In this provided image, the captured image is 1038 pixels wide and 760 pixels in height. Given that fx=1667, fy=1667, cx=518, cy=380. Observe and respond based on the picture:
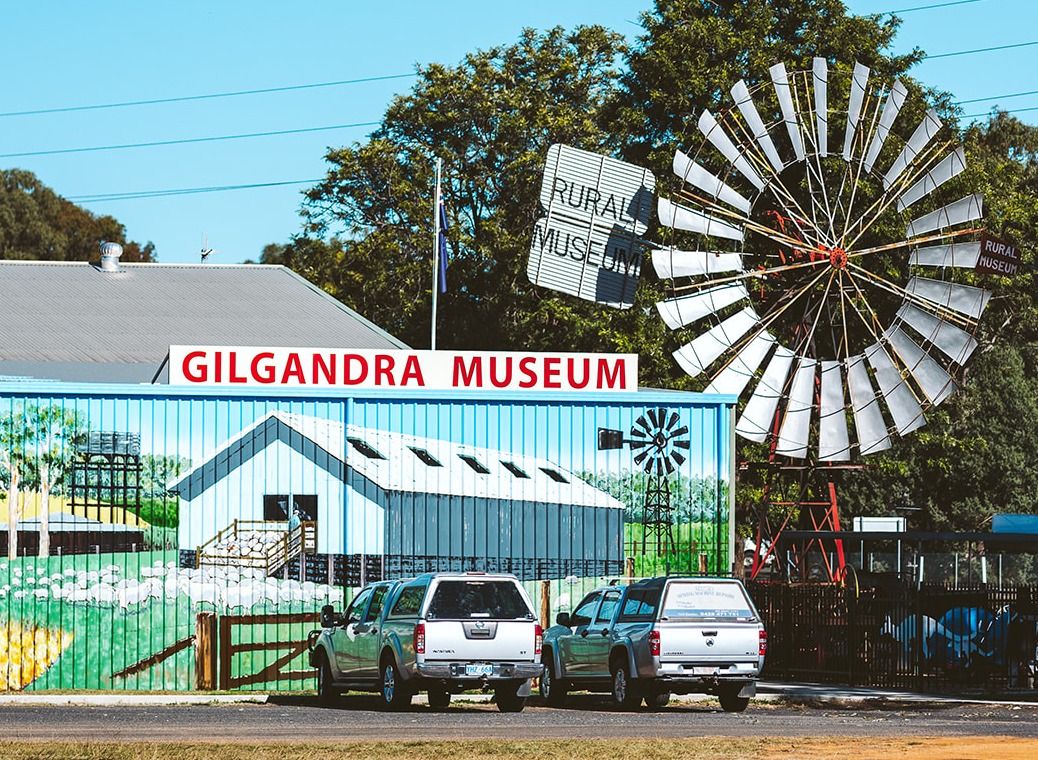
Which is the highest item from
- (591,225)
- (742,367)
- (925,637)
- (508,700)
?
(591,225)

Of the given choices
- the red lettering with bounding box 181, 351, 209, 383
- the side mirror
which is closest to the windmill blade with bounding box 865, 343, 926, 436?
the side mirror

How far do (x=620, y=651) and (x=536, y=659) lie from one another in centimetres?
196

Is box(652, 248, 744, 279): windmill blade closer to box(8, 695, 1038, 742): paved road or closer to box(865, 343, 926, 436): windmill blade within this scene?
box(865, 343, 926, 436): windmill blade

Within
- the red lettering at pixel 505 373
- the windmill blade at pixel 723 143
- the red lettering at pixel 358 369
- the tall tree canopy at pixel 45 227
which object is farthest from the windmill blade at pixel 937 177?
the tall tree canopy at pixel 45 227

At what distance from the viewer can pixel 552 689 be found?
2605 cm

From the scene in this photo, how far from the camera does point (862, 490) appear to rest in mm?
69750

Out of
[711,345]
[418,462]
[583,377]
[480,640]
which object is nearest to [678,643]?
[480,640]

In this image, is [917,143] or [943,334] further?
[943,334]

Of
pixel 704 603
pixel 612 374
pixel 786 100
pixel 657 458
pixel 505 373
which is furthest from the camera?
pixel 786 100

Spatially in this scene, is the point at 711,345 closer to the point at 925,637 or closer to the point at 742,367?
the point at 742,367

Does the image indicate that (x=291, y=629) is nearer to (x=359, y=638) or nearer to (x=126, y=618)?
(x=126, y=618)

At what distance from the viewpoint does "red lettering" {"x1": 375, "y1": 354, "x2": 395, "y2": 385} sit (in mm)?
30297

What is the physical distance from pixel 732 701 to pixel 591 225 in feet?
58.7

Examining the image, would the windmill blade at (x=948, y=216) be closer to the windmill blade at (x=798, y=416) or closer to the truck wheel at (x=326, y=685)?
the windmill blade at (x=798, y=416)
